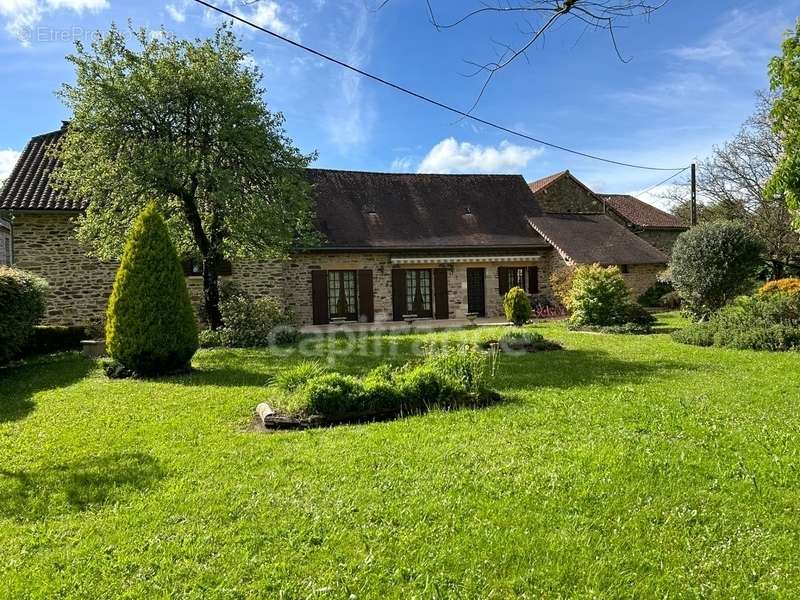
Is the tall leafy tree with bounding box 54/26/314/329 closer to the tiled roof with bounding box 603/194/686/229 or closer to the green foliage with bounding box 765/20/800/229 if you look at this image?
the green foliage with bounding box 765/20/800/229

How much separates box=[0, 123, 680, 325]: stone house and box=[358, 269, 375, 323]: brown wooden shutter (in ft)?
0.13

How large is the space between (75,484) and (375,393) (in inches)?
133

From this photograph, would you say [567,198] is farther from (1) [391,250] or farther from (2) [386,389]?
(2) [386,389]

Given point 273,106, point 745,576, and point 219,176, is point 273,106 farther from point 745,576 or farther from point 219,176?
point 745,576

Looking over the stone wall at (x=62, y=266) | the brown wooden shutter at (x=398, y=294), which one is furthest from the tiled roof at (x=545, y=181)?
the stone wall at (x=62, y=266)

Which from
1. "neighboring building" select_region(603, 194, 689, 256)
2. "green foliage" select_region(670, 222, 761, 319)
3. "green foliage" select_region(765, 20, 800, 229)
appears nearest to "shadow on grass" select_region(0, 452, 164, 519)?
"green foliage" select_region(765, 20, 800, 229)

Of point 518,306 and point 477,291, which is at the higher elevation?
point 477,291

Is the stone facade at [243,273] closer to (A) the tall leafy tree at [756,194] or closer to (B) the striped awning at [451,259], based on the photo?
(B) the striped awning at [451,259]

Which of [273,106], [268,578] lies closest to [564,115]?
→ [273,106]

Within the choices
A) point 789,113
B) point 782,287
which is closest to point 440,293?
point 782,287

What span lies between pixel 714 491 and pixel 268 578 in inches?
133

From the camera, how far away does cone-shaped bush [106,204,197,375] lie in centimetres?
966

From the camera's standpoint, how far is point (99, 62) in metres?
12.9

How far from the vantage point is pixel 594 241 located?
23.2 metres
